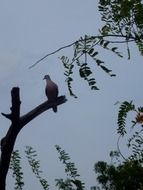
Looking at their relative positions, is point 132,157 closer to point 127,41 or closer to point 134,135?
point 134,135

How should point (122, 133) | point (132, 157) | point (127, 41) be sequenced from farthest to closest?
point (132, 157) < point (122, 133) < point (127, 41)

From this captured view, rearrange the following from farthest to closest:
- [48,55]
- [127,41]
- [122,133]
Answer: [122,133]
[127,41]
[48,55]

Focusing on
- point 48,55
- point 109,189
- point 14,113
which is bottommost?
point 48,55

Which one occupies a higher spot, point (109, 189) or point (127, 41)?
point (109, 189)

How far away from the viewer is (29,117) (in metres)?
4.25

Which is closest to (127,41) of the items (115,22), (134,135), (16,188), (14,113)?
(115,22)

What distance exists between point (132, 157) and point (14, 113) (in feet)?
2.88

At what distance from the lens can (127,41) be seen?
282 cm

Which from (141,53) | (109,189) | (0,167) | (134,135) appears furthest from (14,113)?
(109,189)

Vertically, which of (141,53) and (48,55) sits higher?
(141,53)

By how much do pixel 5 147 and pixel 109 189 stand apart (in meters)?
7.79

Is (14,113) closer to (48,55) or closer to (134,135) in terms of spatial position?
(134,135)

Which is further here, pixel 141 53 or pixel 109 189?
pixel 109 189

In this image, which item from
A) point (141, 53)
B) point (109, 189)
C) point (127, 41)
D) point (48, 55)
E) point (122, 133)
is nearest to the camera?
point (48, 55)
